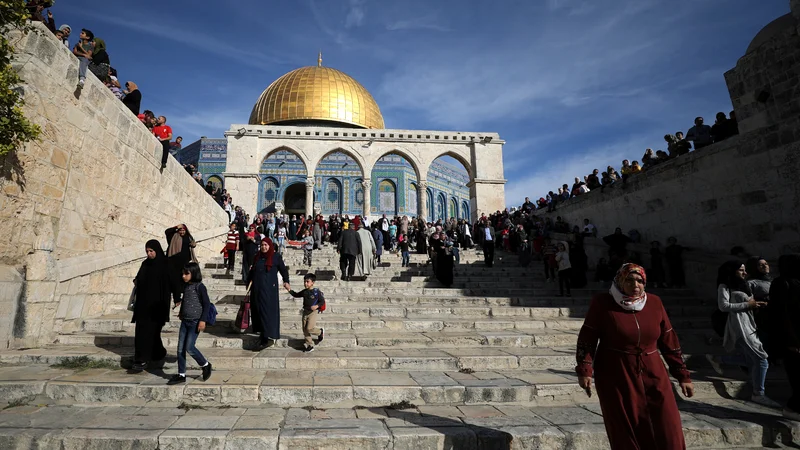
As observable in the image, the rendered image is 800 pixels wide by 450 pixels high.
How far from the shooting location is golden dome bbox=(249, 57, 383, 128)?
2455cm

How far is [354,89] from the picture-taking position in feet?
88.6

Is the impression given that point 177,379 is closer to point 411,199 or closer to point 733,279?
point 733,279

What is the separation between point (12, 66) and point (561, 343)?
276 inches

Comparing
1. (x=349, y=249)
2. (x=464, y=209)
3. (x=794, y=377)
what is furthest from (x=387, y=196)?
(x=794, y=377)

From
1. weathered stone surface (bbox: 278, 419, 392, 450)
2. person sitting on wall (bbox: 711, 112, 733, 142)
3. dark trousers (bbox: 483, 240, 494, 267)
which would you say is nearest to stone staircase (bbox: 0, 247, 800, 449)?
weathered stone surface (bbox: 278, 419, 392, 450)

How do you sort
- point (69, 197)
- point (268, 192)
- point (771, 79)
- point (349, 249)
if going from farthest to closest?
point (268, 192)
point (349, 249)
point (771, 79)
point (69, 197)

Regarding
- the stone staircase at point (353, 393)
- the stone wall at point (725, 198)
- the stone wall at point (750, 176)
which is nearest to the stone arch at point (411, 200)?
the stone wall at point (725, 198)

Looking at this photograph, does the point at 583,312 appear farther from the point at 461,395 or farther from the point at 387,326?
the point at 461,395

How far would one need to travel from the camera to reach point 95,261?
5430 millimetres

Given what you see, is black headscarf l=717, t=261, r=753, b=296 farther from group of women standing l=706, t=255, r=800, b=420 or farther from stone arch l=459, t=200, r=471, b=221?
stone arch l=459, t=200, r=471, b=221

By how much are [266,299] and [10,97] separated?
3.21 metres

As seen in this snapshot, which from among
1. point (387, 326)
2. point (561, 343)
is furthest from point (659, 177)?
point (387, 326)

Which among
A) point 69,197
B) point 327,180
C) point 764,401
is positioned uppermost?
point 327,180

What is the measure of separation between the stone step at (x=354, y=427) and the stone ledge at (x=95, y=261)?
7.97 feet
